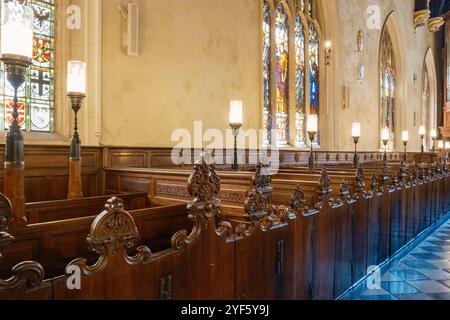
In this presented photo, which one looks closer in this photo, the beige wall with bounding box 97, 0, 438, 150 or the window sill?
the window sill

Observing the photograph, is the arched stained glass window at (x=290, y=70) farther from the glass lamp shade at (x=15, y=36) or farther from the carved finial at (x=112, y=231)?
the carved finial at (x=112, y=231)

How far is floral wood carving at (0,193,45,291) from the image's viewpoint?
1.00 metres

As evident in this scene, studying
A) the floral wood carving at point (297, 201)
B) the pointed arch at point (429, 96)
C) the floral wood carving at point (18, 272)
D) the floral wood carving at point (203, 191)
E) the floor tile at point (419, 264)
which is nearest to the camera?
the floral wood carving at point (18, 272)

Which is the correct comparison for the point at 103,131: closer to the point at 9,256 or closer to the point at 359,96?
the point at 9,256

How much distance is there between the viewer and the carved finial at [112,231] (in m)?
1.20

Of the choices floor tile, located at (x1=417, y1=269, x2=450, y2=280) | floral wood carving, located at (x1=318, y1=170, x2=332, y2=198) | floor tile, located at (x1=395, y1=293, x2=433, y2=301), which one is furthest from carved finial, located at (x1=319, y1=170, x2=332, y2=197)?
floor tile, located at (x1=417, y1=269, x2=450, y2=280)

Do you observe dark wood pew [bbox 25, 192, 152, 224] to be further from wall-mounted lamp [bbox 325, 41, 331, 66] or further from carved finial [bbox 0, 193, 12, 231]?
wall-mounted lamp [bbox 325, 41, 331, 66]

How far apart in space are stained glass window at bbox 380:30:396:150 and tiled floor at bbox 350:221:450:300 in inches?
354

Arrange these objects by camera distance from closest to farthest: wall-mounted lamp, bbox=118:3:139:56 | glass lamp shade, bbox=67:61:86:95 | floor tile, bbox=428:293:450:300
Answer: glass lamp shade, bbox=67:61:86:95 < floor tile, bbox=428:293:450:300 < wall-mounted lamp, bbox=118:3:139:56

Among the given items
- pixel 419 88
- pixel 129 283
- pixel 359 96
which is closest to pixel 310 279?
pixel 129 283

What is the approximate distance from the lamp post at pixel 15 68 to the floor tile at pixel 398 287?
314cm

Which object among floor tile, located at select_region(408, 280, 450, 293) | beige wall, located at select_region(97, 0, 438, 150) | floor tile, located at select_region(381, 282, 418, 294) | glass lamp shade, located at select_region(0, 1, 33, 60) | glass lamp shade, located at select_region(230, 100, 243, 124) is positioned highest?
beige wall, located at select_region(97, 0, 438, 150)

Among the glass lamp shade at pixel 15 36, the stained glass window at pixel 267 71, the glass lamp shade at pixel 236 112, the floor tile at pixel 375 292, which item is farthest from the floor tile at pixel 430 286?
the stained glass window at pixel 267 71

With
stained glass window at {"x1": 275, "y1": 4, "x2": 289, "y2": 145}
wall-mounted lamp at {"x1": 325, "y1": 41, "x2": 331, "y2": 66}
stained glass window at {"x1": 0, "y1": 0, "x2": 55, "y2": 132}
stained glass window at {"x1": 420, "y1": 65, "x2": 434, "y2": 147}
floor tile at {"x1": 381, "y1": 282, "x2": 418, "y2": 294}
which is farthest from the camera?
stained glass window at {"x1": 420, "y1": 65, "x2": 434, "y2": 147}
